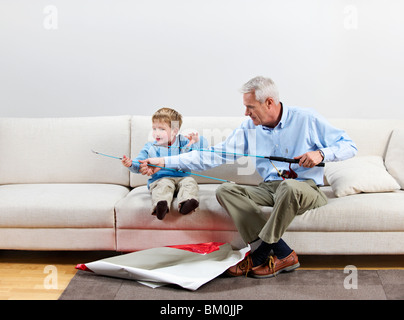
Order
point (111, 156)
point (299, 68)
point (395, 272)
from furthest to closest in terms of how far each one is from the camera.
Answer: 1. point (299, 68)
2. point (111, 156)
3. point (395, 272)

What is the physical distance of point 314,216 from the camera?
85.4 inches

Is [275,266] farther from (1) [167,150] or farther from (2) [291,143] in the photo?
(1) [167,150]

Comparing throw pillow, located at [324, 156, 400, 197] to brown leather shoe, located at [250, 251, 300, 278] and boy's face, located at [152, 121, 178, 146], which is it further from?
boy's face, located at [152, 121, 178, 146]

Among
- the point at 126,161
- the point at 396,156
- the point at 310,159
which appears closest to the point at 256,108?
the point at 310,159

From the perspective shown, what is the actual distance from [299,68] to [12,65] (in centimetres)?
213

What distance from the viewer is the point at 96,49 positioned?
317 cm

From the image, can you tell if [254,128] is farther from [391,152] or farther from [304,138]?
[391,152]

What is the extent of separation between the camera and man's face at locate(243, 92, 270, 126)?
7.39ft

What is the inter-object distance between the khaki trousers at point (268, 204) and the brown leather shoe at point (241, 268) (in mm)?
98

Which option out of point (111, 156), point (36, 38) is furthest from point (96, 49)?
point (111, 156)

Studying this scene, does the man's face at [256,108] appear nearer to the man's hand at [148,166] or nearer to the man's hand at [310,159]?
the man's hand at [310,159]

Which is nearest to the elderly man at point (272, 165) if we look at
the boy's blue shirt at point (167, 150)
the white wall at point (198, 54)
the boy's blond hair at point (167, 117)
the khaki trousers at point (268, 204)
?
the khaki trousers at point (268, 204)

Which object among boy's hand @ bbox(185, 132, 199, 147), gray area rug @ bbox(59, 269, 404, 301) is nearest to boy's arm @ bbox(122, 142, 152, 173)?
boy's hand @ bbox(185, 132, 199, 147)

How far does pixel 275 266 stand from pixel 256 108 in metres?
0.81
